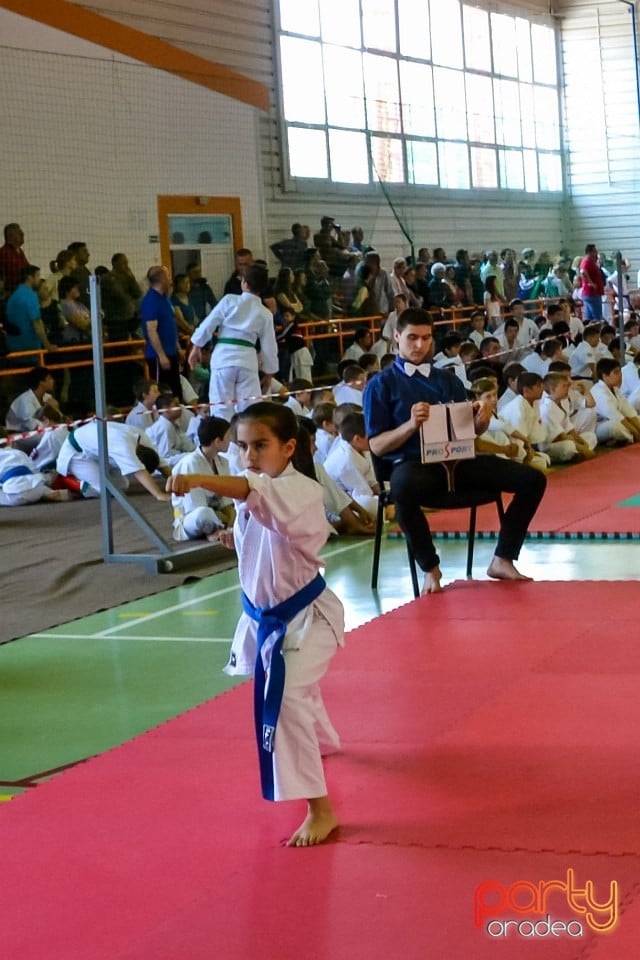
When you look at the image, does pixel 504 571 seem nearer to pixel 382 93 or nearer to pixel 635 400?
pixel 635 400

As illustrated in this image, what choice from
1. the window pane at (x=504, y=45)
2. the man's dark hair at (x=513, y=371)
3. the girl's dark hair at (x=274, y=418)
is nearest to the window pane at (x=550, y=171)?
the window pane at (x=504, y=45)

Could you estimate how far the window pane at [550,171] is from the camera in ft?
85.5

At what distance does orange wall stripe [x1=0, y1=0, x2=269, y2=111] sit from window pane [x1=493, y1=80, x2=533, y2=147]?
24.8 feet

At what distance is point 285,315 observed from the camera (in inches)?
605

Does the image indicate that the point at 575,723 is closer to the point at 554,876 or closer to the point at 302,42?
the point at 554,876

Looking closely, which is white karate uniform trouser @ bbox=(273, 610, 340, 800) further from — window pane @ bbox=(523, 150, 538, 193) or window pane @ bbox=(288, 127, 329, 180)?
window pane @ bbox=(523, 150, 538, 193)

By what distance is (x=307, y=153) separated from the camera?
1889 centimetres

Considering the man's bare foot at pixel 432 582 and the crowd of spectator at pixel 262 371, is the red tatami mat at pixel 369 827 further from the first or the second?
the crowd of spectator at pixel 262 371

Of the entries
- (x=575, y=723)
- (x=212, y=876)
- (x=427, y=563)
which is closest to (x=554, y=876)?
(x=212, y=876)

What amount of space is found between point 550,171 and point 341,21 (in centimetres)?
780

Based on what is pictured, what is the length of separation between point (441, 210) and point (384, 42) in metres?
2.76

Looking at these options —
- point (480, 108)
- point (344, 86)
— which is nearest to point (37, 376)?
point (344, 86)

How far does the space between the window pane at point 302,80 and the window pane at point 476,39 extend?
491 centimetres

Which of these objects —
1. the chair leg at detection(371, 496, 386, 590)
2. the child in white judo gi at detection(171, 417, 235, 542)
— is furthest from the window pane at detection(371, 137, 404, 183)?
the chair leg at detection(371, 496, 386, 590)
